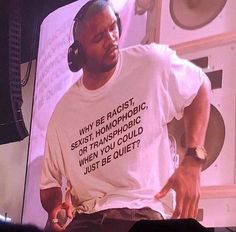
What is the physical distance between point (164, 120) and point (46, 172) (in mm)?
411

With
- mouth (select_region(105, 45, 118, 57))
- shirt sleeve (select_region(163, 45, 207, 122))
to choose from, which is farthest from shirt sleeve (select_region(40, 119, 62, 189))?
shirt sleeve (select_region(163, 45, 207, 122))

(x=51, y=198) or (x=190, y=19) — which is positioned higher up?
(x=190, y=19)

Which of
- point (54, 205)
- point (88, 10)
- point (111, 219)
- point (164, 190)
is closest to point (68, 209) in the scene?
point (54, 205)

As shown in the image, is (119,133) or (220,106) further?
(119,133)

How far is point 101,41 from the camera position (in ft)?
5.00

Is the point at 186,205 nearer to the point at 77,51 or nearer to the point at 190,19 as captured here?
the point at 190,19

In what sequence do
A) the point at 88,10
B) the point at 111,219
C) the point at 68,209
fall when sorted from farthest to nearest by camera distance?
the point at 88,10, the point at 68,209, the point at 111,219

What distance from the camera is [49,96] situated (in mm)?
1640

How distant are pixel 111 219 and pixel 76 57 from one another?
1.64 feet

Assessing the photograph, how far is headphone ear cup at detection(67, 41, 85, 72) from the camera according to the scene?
1.57 meters

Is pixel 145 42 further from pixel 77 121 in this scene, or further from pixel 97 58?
pixel 77 121

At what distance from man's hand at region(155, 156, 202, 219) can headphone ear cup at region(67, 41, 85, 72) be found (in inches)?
18.6

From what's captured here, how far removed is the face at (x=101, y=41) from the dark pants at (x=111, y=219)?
39cm

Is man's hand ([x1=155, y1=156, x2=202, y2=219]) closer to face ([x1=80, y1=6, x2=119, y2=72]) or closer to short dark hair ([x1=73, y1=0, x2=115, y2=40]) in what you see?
face ([x1=80, y1=6, x2=119, y2=72])
